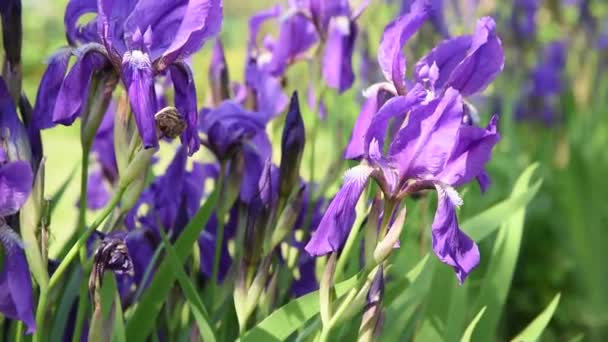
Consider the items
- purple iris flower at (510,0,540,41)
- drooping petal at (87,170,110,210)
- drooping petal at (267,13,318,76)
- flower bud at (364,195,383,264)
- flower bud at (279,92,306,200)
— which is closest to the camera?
flower bud at (364,195,383,264)

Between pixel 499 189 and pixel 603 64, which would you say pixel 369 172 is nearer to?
pixel 499 189

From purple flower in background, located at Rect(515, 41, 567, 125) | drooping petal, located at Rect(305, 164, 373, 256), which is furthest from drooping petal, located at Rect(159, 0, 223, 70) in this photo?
purple flower in background, located at Rect(515, 41, 567, 125)

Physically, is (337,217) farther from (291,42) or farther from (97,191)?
(97,191)

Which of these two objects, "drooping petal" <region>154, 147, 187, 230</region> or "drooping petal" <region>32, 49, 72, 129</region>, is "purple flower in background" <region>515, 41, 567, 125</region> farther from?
"drooping petal" <region>32, 49, 72, 129</region>

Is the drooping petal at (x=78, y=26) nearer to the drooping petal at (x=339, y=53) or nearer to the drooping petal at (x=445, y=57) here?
the drooping petal at (x=445, y=57)

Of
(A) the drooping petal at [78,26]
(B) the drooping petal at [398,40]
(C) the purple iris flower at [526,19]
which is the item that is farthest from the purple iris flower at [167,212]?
(C) the purple iris flower at [526,19]

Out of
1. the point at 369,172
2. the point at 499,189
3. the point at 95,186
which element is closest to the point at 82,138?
the point at 369,172
